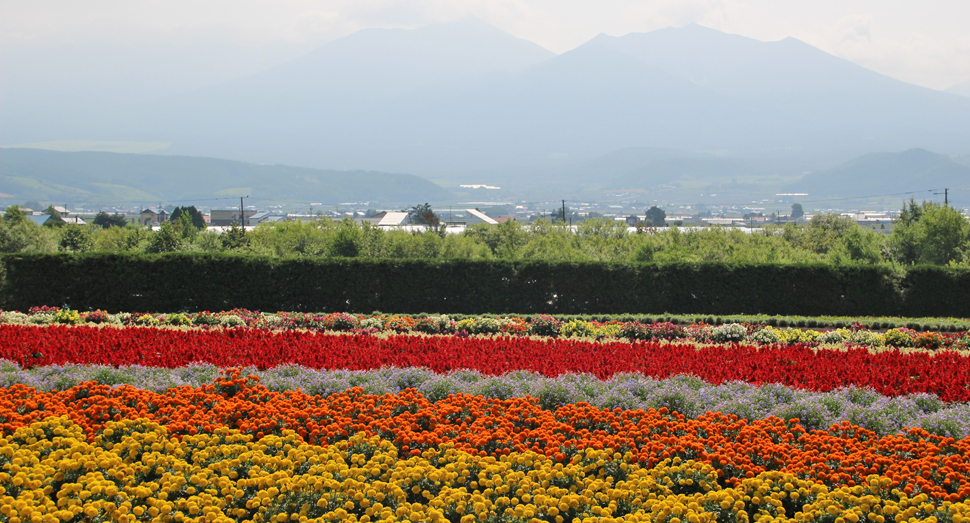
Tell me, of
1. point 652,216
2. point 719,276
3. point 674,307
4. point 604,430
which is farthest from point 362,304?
point 652,216

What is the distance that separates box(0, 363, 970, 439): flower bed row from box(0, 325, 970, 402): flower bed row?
0.60m

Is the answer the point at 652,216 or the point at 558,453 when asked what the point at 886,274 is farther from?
the point at 652,216

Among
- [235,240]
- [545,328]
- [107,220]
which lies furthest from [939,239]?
[107,220]

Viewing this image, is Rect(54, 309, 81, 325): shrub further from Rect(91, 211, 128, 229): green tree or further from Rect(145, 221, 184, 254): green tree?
Rect(91, 211, 128, 229): green tree

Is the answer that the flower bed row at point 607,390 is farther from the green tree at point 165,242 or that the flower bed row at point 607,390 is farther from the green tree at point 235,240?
the green tree at point 235,240

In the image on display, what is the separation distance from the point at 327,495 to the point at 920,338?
40.7 ft

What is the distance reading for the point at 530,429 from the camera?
236 inches

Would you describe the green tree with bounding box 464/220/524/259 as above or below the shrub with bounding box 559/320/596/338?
above

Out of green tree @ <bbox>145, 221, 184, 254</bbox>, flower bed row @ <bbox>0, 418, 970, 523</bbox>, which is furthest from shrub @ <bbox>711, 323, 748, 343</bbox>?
green tree @ <bbox>145, 221, 184, 254</bbox>

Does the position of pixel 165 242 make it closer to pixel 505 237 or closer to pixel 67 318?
pixel 67 318

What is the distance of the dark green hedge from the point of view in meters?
18.3

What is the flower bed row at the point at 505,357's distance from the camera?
26.6 ft

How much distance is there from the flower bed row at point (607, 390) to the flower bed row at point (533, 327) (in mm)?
5833

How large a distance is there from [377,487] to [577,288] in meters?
14.4
